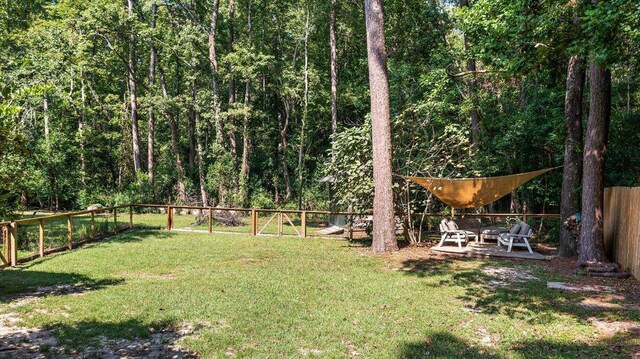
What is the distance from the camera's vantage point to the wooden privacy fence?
6035 millimetres

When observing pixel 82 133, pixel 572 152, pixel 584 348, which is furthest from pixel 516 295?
pixel 82 133

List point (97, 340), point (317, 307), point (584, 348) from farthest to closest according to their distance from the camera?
1. point (317, 307)
2. point (97, 340)
3. point (584, 348)

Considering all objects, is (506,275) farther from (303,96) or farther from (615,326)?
(303,96)

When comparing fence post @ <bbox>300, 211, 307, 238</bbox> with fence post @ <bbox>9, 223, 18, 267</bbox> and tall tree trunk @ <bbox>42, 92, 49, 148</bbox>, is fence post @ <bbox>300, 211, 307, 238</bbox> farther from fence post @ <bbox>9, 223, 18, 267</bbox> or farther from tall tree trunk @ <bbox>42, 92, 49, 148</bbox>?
tall tree trunk @ <bbox>42, 92, 49, 148</bbox>

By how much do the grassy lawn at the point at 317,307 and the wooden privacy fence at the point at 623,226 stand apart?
1042 mm

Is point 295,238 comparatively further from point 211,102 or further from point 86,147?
point 86,147

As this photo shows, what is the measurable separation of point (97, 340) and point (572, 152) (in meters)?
8.52

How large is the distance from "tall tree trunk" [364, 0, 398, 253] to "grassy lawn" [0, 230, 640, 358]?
79cm

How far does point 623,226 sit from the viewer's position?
21.7 ft

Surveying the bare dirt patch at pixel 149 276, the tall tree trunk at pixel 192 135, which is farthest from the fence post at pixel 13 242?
the tall tree trunk at pixel 192 135

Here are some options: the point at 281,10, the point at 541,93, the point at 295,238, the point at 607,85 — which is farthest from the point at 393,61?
the point at 281,10

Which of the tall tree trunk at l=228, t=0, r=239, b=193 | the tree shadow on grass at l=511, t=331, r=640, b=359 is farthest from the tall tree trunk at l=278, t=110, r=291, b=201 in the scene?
the tree shadow on grass at l=511, t=331, r=640, b=359

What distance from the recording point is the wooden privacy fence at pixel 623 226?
604 centimetres

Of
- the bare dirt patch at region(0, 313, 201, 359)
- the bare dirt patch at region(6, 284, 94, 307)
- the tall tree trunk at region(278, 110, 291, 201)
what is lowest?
the bare dirt patch at region(0, 313, 201, 359)
